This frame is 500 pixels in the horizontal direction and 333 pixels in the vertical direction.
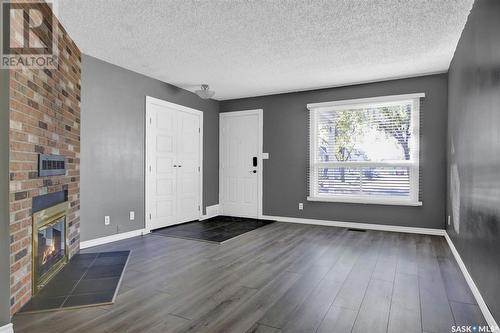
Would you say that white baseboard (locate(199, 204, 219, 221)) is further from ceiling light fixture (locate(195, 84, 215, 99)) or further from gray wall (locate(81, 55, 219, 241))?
ceiling light fixture (locate(195, 84, 215, 99))

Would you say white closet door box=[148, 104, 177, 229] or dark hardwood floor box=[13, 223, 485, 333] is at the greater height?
white closet door box=[148, 104, 177, 229]

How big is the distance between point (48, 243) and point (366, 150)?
4675 mm

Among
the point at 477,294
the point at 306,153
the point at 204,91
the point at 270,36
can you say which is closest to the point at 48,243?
the point at 270,36

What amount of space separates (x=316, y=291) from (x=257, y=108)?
173 inches

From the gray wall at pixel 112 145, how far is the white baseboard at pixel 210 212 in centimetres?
161

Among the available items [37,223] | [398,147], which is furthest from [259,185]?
[37,223]

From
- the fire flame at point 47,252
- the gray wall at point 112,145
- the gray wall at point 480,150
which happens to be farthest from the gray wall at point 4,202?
the gray wall at point 480,150

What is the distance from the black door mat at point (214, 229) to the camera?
4.60 meters

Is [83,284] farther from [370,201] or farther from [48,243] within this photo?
[370,201]

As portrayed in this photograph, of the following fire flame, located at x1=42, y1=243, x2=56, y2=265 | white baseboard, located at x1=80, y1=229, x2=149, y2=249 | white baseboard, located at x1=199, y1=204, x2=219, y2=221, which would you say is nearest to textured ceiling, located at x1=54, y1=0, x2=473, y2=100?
fire flame, located at x1=42, y1=243, x2=56, y2=265

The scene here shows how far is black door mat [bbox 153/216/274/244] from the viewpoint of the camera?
15.1 feet

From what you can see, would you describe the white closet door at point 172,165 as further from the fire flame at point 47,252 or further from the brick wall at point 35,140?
the fire flame at point 47,252

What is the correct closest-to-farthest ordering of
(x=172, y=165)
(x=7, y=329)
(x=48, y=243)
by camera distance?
(x=7, y=329)
(x=48, y=243)
(x=172, y=165)

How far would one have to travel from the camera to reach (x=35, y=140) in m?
2.57
